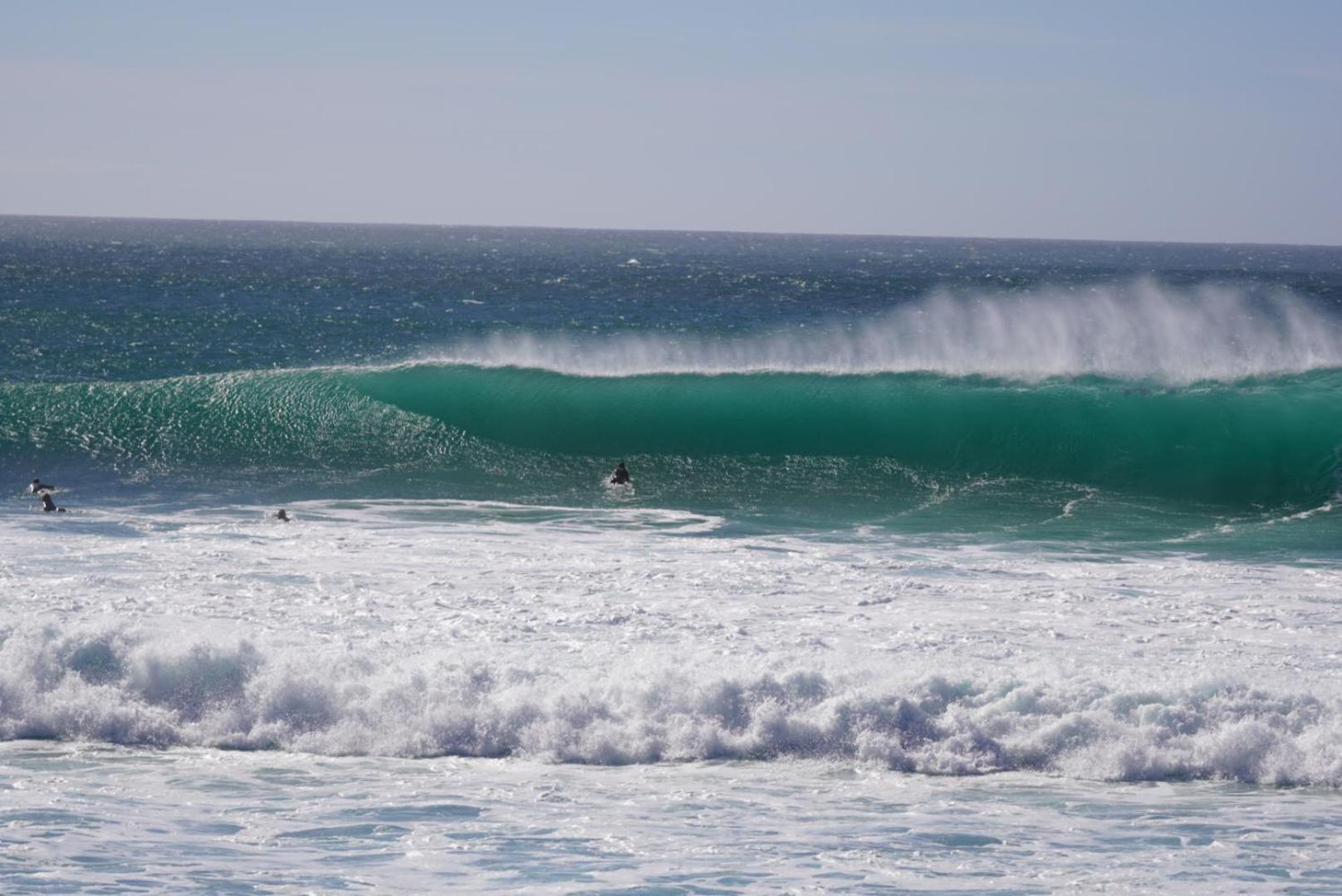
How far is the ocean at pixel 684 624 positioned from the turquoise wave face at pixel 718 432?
0.31 feet

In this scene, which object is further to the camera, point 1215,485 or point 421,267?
point 421,267

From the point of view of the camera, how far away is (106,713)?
30.0 ft

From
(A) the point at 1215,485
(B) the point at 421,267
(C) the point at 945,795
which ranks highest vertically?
(B) the point at 421,267

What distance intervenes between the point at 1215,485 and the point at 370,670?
12.5m

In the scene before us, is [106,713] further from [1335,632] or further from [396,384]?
[396,384]

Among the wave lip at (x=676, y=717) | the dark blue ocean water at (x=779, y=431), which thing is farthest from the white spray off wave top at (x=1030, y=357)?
the wave lip at (x=676, y=717)

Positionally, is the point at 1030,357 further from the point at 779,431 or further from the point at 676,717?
the point at 676,717

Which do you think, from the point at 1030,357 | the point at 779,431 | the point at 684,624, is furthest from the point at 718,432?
the point at 684,624

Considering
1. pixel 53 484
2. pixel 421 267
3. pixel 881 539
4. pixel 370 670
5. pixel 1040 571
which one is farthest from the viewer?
pixel 421 267

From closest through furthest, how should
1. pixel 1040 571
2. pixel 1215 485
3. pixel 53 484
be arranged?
1. pixel 1040 571
2. pixel 53 484
3. pixel 1215 485

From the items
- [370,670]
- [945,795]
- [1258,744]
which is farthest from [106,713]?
[1258,744]

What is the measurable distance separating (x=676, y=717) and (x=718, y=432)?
37.0 feet

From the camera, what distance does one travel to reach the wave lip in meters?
8.64

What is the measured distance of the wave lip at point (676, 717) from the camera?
864cm
